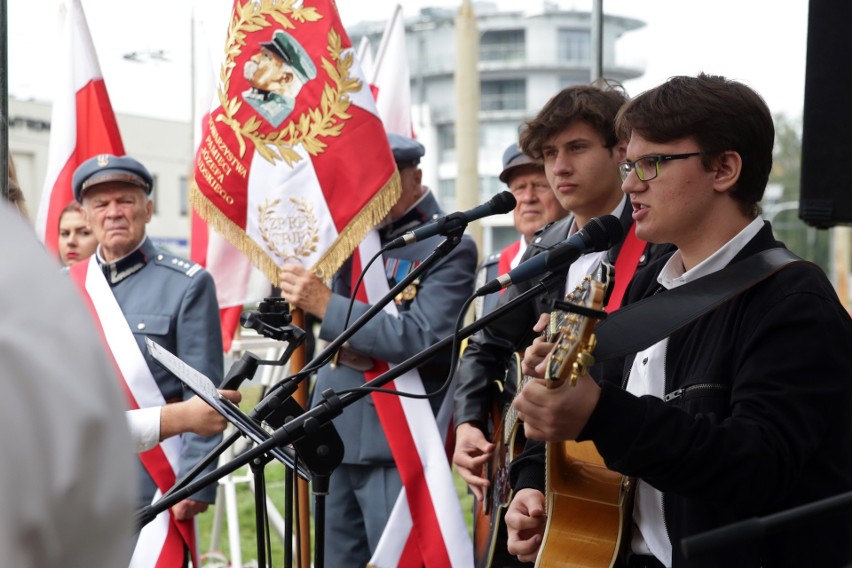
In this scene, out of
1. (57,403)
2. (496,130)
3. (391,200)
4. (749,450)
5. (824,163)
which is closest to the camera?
(57,403)

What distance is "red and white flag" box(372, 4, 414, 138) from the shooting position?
644 cm

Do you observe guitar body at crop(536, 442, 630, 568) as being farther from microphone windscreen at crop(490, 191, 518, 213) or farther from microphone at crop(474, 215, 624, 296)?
microphone windscreen at crop(490, 191, 518, 213)

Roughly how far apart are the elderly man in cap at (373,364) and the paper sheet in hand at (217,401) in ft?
5.09

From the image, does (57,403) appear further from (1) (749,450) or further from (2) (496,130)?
(2) (496,130)

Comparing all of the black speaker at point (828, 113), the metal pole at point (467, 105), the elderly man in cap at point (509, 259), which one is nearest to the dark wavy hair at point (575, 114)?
the elderly man in cap at point (509, 259)

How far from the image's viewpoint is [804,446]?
1954mm

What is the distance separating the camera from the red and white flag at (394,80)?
6438 mm

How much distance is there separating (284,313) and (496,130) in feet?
184

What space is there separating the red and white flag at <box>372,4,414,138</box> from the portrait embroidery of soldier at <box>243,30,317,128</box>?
2.36m

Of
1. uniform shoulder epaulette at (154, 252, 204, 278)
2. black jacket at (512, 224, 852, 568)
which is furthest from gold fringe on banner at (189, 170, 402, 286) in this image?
black jacket at (512, 224, 852, 568)

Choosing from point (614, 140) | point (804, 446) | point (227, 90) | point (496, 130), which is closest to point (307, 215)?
point (227, 90)

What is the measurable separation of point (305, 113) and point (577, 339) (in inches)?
94.7

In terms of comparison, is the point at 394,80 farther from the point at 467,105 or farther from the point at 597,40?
the point at 467,105

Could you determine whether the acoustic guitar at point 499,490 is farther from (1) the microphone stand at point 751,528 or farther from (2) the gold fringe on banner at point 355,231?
(1) the microphone stand at point 751,528
